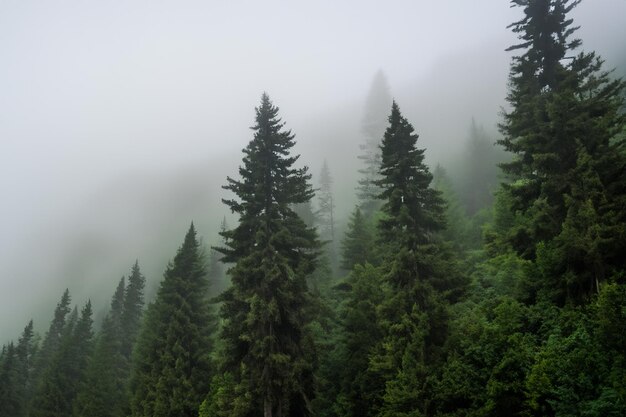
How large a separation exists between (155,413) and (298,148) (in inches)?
5784

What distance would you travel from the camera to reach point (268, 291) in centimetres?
2284

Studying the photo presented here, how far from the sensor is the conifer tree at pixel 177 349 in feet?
91.9

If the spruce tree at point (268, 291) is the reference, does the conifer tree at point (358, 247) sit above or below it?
above

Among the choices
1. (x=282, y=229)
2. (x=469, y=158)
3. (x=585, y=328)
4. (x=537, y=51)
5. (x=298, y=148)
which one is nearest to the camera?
(x=585, y=328)

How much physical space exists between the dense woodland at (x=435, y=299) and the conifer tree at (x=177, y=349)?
0.13 meters

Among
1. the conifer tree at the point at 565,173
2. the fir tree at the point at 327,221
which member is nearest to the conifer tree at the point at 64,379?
the fir tree at the point at 327,221

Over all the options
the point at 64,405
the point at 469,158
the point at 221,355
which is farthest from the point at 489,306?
the point at 469,158

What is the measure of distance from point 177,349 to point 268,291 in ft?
36.9

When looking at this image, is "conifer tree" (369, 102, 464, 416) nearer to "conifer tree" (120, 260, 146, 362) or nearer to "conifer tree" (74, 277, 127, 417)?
"conifer tree" (74, 277, 127, 417)

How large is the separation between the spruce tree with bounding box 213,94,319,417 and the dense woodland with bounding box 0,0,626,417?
3.7 inches

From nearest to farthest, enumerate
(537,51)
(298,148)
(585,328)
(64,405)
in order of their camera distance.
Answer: (585,328) < (537,51) < (64,405) < (298,148)

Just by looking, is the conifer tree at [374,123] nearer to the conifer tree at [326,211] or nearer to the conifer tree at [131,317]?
the conifer tree at [326,211]

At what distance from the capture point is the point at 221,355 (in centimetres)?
2308

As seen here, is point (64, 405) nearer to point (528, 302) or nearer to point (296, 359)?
point (296, 359)
